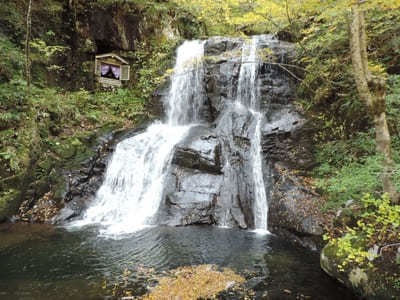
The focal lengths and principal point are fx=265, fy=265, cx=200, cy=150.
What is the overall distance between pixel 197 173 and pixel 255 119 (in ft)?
11.4

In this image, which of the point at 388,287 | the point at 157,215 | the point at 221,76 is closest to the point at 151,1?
the point at 221,76

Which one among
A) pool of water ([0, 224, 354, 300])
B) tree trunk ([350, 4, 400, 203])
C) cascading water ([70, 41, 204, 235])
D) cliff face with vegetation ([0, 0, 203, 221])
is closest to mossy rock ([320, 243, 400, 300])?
pool of water ([0, 224, 354, 300])

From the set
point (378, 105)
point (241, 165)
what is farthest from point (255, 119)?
point (378, 105)

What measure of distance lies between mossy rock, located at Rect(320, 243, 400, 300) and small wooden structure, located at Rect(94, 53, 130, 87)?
43.0 feet

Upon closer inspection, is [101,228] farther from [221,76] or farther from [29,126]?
[221,76]

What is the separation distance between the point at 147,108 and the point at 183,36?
6250mm

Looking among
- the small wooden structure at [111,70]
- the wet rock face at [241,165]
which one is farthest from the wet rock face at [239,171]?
the small wooden structure at [111,70]

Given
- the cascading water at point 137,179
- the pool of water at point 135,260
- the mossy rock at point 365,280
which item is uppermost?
the cascading water at point 137,179

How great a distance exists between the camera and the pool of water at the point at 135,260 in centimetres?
455

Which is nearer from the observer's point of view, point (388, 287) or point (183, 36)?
point (388, 287)

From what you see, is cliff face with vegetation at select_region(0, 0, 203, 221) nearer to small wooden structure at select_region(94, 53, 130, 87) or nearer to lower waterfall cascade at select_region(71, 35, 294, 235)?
small wooden structure at select_region(94, 53, 130, 87)

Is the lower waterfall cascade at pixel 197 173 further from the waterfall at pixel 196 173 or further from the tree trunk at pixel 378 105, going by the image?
the tree trunk at pixel 378 105

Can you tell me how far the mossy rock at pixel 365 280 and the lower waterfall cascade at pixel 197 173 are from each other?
300cm

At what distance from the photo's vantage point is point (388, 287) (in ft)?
12.7
